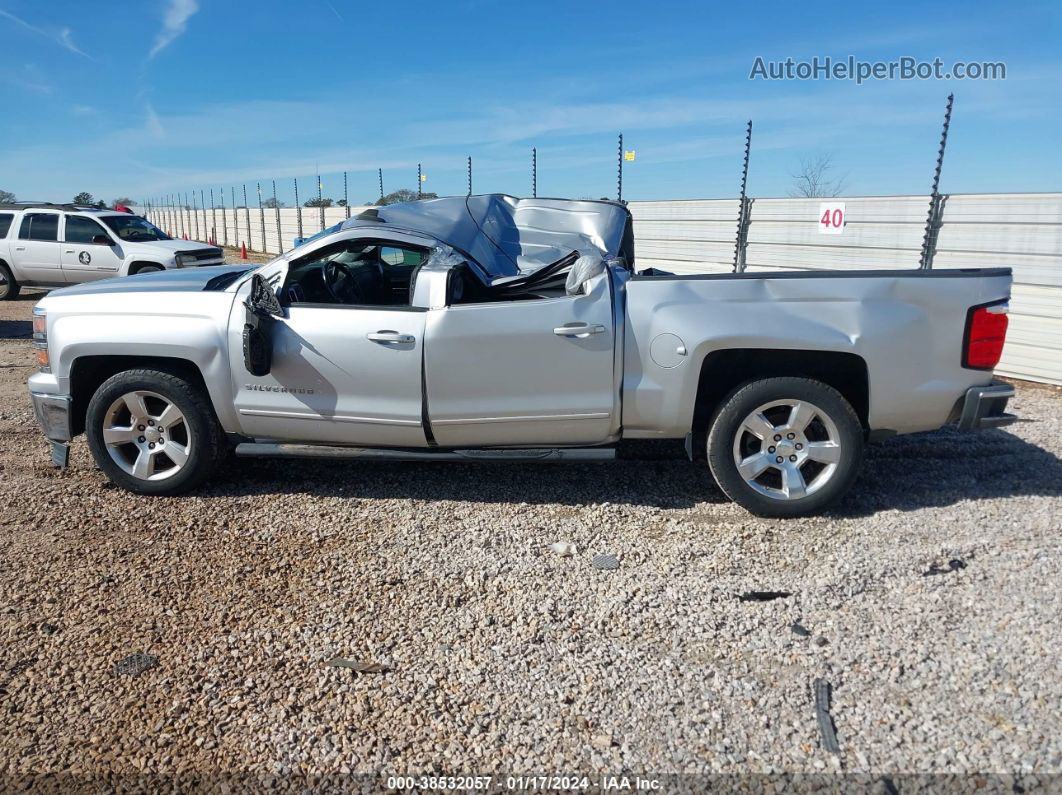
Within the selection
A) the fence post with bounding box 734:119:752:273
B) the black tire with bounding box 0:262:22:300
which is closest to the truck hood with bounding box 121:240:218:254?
the black tire with bounding box 0:262:22:300

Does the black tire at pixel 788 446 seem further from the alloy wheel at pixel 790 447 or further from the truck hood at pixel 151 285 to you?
the truck hood at pixel 151 285

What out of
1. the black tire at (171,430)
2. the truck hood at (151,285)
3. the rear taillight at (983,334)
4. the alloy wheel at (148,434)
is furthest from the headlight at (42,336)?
the rear taillight at (983,334)

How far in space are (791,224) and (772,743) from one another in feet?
30.8

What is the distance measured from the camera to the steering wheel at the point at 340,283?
502 centimetres

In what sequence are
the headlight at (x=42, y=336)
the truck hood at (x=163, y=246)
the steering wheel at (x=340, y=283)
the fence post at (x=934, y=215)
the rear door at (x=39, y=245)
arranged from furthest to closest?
1. the rear door at (x=39, y=245)
2. the truck hood at (x=163, y=246)
3. the fence post at (x=934, y=215)
4. the steering wheel at (x=340, y=283)
5. the headlight at (x=42, y=336)

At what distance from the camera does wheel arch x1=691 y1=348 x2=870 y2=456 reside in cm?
435

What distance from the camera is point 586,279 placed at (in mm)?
4387

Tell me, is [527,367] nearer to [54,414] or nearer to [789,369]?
[789,369]

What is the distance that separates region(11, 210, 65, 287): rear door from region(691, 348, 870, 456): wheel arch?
14403 millimetres

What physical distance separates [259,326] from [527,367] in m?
1.54

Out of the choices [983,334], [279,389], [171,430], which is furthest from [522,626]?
[983,334]

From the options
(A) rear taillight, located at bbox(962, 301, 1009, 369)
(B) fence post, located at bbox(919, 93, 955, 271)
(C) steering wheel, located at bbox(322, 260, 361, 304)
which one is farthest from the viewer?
(B) fence post, located at bbox(919, 93, 955, 271)

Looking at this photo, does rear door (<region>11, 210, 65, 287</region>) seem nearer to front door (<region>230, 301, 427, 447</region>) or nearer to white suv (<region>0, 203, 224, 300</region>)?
white suv (<region>0, 203, 224, 300</region>)

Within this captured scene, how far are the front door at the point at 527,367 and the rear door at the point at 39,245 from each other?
13515 mm
